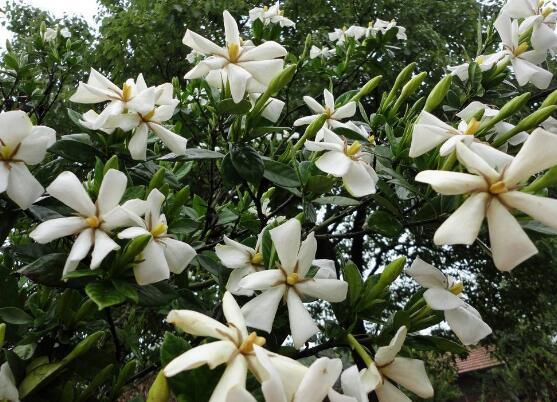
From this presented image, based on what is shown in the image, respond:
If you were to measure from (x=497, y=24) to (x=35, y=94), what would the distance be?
198 cm

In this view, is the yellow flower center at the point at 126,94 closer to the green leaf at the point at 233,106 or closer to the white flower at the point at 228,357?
the green leaf at the point at 233,106

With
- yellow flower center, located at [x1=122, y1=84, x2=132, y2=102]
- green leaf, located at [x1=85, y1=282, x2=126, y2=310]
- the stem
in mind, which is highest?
yellow flower center, located at [x1=122, y1=84, x2=132, y2=102]

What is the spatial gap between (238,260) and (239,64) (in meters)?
0.42

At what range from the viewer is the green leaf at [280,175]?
3.62 feet

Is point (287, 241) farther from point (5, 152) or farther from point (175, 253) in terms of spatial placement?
point (5, 152)

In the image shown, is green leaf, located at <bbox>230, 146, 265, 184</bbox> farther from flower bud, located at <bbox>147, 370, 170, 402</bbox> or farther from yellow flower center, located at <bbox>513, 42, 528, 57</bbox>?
yellow flower center, located at <bbox>513, 42, 528, 57</bbox>

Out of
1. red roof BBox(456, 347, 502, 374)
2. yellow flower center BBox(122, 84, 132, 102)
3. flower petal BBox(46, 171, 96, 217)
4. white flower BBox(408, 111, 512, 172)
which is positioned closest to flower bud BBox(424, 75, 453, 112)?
white flower BBox(408, 111, 512, 172)

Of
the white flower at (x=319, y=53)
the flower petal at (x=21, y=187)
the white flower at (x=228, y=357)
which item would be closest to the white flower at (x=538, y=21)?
the white flower at (x=228, y=357)

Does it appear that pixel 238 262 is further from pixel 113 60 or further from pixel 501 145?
pixel 113 60

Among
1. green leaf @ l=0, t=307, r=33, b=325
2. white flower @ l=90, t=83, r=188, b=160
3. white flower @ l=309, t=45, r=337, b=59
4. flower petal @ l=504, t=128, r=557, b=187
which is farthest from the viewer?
white flower @ l=309, t=45, r=337, b=59

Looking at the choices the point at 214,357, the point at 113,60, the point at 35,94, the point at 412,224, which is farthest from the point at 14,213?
the point at 113,60

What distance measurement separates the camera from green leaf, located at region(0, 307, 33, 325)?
34.0 inches

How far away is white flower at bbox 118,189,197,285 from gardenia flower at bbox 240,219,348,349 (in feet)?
0.46

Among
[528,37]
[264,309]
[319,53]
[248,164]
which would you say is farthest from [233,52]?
[319,53]
